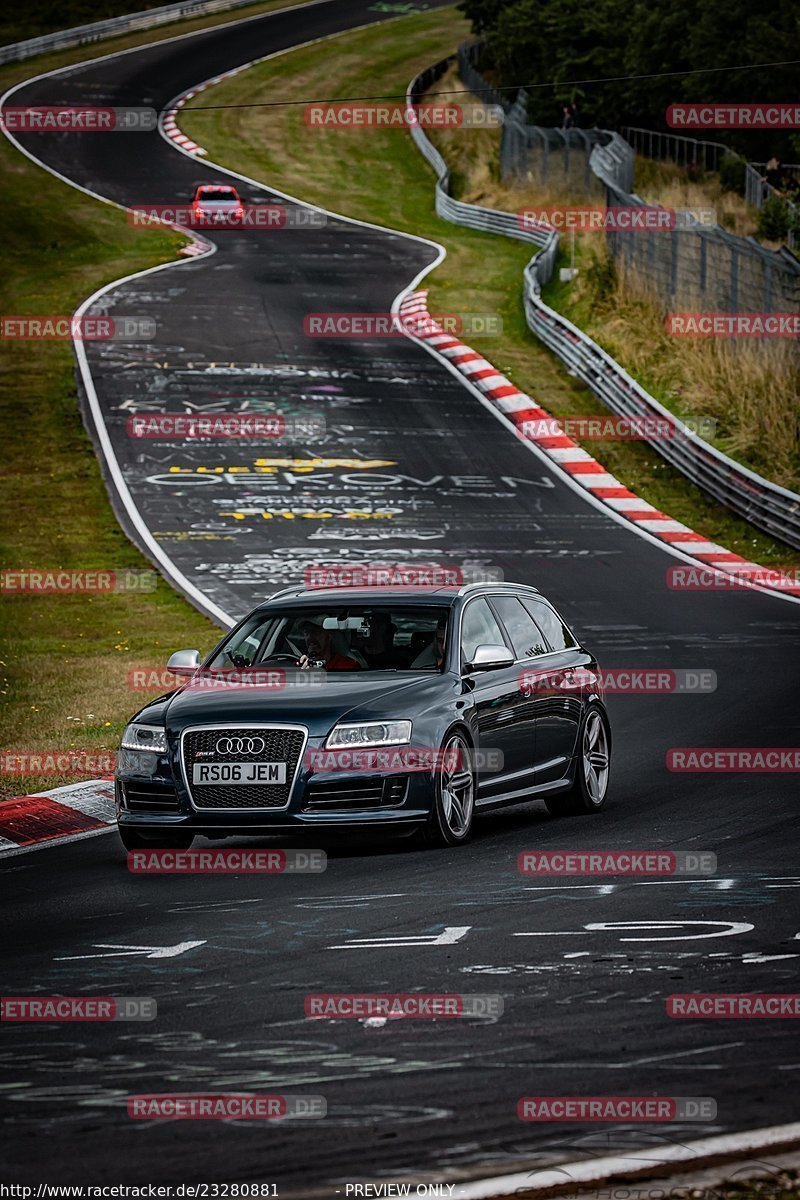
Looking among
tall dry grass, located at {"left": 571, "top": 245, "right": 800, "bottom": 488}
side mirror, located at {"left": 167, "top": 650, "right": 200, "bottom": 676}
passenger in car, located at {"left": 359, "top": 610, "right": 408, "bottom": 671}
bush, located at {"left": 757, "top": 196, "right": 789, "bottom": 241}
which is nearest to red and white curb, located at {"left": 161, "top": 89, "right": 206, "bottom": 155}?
tall dry grass, located at {"left": 571, "top": 245, "right": 800, "bottom": 488}

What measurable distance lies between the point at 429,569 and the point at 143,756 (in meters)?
14.2

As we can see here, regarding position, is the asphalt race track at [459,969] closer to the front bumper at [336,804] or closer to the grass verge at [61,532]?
the front bumper at [336,804]

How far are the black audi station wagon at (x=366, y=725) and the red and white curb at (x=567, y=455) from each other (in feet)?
40.6

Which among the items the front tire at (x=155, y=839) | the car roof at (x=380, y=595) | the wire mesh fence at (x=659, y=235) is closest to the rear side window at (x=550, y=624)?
the car roof at (x=380, y=595)

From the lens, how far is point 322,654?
1216 centimetres

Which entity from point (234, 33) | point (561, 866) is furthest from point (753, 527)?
point (234, 33)

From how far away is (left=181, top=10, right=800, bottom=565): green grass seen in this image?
105 ft

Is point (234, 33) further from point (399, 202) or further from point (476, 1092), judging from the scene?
point (476, 1092)

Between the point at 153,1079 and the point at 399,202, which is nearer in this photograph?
the point at 153,1079

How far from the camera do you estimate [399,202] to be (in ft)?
208

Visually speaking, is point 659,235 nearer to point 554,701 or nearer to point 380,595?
point 554,701

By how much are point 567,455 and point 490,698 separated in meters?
21.7

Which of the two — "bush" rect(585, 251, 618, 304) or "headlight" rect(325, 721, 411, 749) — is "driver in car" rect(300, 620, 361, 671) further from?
"bush" rect(585, 251, 618, 304)

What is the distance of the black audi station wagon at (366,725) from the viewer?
10.9 meters
